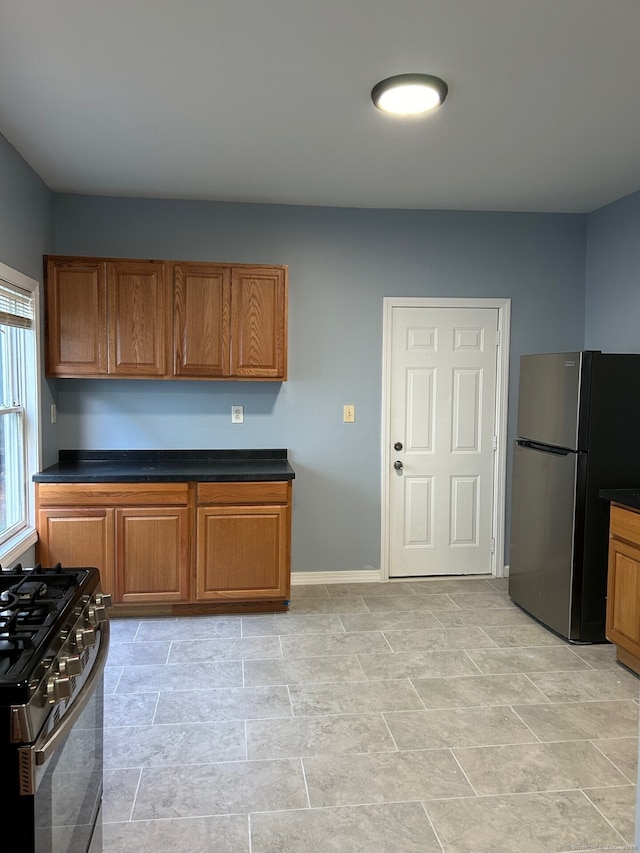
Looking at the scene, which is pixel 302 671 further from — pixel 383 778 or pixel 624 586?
pixel 624 586

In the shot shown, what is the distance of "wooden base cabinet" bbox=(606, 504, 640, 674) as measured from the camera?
10.2 ft

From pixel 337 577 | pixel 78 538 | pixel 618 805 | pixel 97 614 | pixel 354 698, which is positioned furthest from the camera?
pixel 337 577

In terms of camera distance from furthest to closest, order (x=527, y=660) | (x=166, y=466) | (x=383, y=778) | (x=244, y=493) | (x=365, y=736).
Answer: (x=166, y=466) → (x=244, y=493) → (x=527, y=660) → (x=365, y=736) → (x=383, y=778)

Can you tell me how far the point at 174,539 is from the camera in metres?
3.81

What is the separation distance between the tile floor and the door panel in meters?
0.74

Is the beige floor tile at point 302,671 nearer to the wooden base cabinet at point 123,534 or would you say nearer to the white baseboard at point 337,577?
the wooden base cabinet at point 123,534

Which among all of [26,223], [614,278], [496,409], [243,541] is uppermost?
[26,223]

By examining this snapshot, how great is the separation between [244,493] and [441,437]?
1517 millimetres

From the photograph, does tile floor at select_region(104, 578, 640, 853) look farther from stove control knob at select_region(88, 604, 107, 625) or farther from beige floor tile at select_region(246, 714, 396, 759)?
stove control knob at select_region(88, 604, 107, 625)

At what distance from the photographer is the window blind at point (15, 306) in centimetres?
319

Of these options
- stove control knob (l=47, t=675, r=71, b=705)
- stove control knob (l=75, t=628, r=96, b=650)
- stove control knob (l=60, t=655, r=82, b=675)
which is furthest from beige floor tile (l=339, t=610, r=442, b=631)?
stove control knob (l=47, t=675, r=71, b=705)

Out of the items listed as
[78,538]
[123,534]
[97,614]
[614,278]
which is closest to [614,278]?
[614,278]

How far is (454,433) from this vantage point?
4586 mm

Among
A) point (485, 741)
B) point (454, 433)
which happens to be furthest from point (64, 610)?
point (454, 433)
